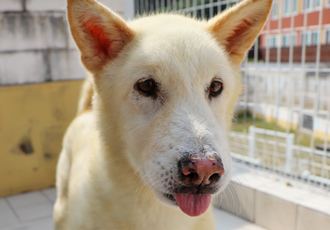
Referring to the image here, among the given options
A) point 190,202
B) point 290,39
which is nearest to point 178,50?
point 190,202

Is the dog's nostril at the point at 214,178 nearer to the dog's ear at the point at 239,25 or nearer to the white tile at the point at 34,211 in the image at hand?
the dog's ear at the point at 239,25

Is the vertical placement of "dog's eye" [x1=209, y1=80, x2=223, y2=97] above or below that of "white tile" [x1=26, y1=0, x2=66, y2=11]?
below

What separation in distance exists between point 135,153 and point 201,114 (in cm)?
40

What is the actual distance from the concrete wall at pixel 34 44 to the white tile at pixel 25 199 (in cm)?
138

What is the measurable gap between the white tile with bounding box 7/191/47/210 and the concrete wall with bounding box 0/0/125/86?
138 centimetres

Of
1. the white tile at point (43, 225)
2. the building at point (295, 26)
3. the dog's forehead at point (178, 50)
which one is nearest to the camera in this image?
the dog's forehead at point (178, 50)

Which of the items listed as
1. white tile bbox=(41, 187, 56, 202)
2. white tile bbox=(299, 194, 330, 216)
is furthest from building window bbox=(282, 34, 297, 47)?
white tile bbox=(41, 187, 56, 202)

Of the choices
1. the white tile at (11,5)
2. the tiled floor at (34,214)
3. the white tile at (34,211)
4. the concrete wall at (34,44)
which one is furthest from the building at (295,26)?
the white tile at (34,211)

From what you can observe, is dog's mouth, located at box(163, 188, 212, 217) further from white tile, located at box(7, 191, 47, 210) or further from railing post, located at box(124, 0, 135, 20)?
railing post, located at box(124, 0, 135, 20)

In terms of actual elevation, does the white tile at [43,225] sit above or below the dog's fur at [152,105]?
below

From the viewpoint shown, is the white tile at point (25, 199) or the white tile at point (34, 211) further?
the white tile at point (25, 199)

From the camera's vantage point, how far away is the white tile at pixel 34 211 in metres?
3.35

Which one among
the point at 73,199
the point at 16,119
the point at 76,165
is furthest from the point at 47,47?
the point at 73,199

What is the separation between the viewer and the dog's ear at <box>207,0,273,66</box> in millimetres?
1692
